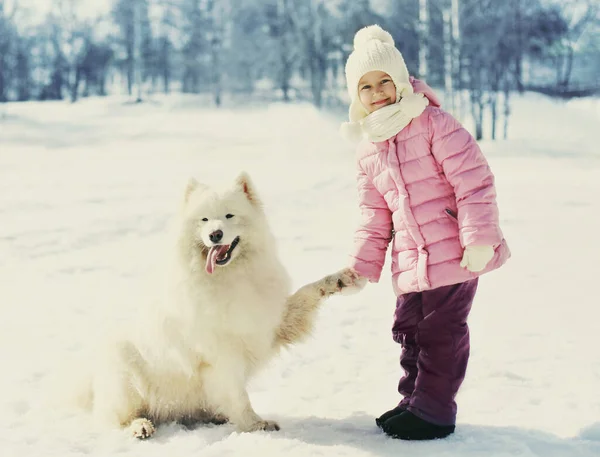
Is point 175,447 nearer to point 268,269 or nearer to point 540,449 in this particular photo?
point 268,269

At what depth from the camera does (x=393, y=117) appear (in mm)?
2479

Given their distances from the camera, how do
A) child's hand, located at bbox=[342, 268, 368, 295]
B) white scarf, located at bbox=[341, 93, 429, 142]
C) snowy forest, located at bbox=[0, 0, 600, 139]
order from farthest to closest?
snowy forest, located at bbox=[0, 0, 600, 139]
child's hand, located at bbox=[342, 268, 368, 295]
white scarf, located at bbox=[341, 93, 429, 142]

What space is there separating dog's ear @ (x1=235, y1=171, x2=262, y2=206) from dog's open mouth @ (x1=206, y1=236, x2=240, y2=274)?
246 mm

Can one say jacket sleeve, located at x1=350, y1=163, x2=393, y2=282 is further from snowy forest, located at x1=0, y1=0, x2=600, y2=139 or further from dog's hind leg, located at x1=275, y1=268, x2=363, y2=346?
snowy forest, located at x1=0, y1=0, x2=600, y2=139

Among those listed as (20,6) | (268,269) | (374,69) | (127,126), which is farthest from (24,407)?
(20,6)

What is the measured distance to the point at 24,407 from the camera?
3.13 meters

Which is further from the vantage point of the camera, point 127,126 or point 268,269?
point 127,126

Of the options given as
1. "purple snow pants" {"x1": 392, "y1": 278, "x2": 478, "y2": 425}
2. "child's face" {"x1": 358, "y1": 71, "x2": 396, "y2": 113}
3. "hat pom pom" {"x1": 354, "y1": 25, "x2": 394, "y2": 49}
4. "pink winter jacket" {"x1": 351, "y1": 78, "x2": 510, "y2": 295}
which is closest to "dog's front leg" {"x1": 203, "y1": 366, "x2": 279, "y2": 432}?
"purple snow pants" {"x1": 392, "y1": 278, "x2": 478, "y2": 425}

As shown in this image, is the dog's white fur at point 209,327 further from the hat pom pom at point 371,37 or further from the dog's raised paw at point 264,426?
the hat pom pom at point 371,37

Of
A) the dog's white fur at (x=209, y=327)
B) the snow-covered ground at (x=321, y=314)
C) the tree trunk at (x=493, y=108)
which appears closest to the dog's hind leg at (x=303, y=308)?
the dog's white fur at (x=209, y=327)

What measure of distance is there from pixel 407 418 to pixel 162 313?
46.9 inches

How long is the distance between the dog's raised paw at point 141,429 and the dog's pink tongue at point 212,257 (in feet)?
2.51

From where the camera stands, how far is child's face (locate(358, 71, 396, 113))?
259 cm

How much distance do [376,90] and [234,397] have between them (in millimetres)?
1514
